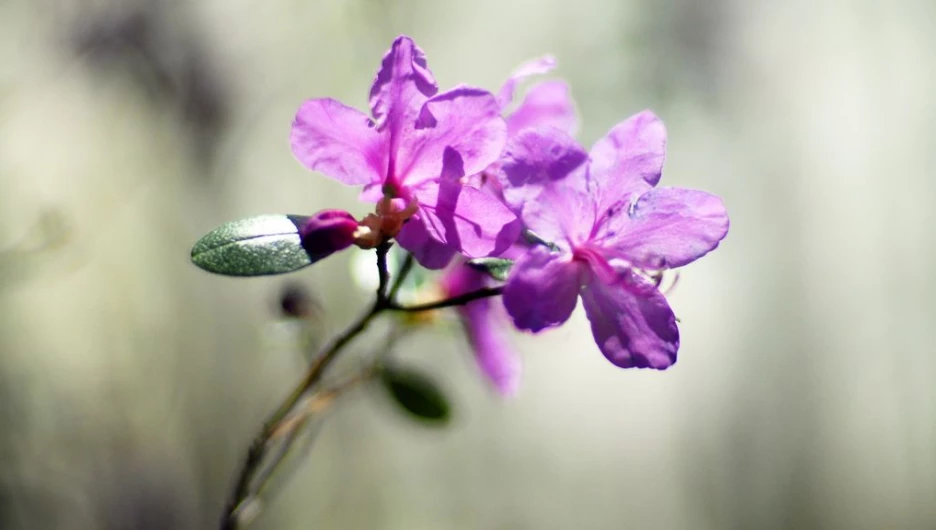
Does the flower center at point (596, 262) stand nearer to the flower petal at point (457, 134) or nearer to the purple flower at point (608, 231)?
the purple flower at point (608, 231)

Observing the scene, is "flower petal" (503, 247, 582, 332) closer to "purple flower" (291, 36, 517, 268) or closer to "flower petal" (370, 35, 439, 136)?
"purple flower" (291, 36, 517, 268)

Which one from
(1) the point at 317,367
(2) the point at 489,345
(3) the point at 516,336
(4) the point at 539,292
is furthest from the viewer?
(3) the point at 516,336

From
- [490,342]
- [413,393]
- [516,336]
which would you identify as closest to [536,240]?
[490,342]

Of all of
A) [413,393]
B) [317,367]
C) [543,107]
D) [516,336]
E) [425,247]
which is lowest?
[516,336]

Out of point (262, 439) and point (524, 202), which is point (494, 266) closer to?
point (524, 202)

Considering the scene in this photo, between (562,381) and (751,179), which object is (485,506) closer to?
(562,381)

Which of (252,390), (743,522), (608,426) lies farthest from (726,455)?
(252,390)
